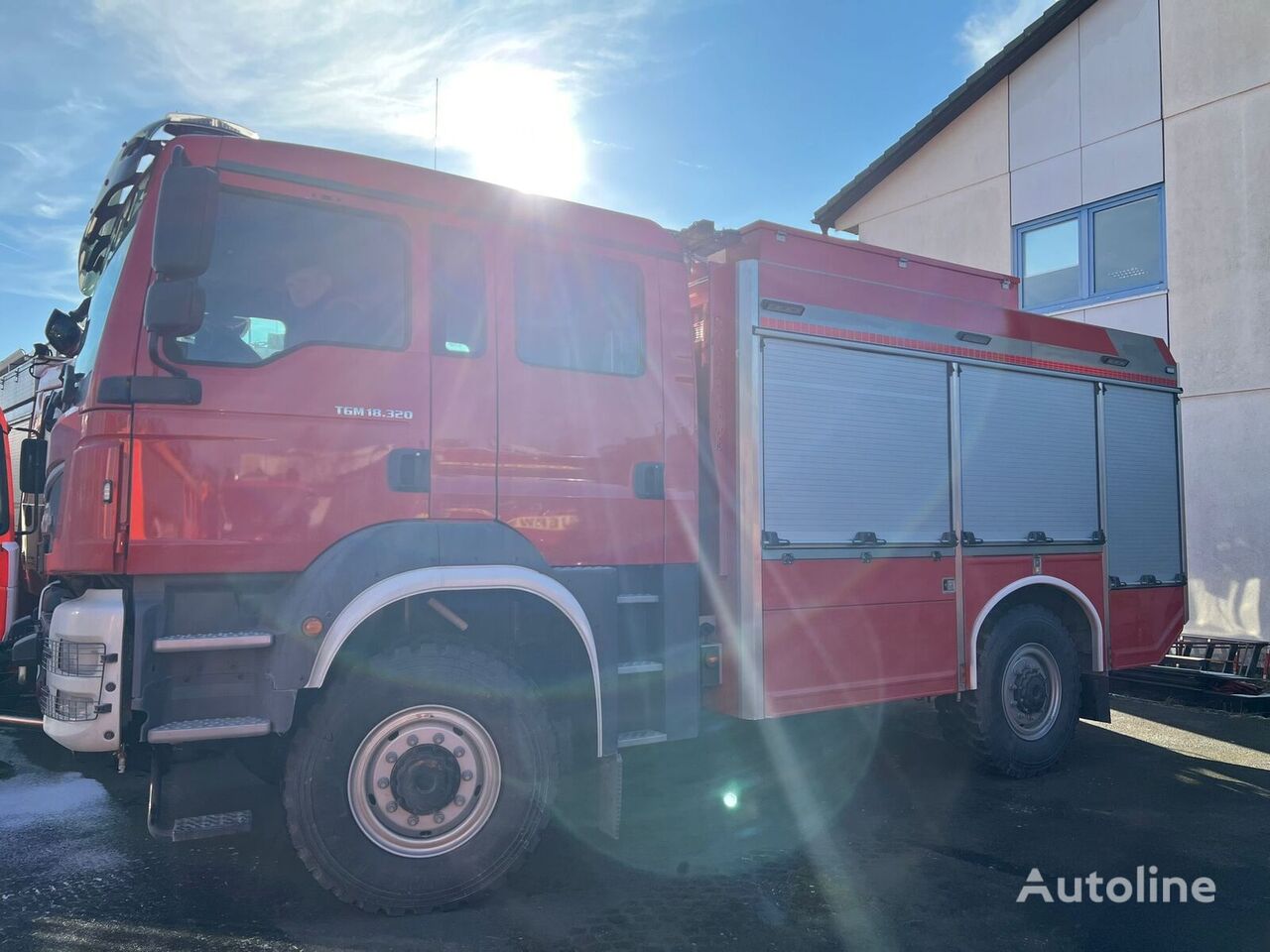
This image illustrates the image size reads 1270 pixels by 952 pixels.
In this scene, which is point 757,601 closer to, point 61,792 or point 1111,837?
point 1111,837

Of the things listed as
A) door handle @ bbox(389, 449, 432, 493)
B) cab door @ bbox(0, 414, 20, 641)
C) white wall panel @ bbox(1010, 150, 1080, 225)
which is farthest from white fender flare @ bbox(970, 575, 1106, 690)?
white wall panel @ bbox(1010, 150, 1080, 225)

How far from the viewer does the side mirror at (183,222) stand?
3.49 m

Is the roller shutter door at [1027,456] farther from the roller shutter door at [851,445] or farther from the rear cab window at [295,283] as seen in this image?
the rear cab window at [295,283]

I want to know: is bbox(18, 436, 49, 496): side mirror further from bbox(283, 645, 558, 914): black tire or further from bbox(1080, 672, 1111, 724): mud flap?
bbox(1080, 672, 1111, 724): mud flap

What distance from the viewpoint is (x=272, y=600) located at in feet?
12.6

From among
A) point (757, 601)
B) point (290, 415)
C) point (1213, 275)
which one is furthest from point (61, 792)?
point (1213, 275)

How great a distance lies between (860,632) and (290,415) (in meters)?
3.32

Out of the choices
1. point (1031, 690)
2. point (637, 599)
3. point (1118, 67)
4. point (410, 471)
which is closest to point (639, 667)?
point (637, 599)

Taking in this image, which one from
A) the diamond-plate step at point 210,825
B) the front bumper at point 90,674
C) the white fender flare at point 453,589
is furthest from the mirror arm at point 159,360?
the diamond-plate step at point 210,825

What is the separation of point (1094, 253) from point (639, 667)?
10390 millimetres

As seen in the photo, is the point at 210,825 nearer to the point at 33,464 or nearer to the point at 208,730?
the point at 208,730

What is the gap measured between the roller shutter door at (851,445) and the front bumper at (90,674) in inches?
122

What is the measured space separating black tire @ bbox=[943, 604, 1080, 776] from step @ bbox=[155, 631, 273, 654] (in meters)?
4.40

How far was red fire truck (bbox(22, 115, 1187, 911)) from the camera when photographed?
3.69 metres
